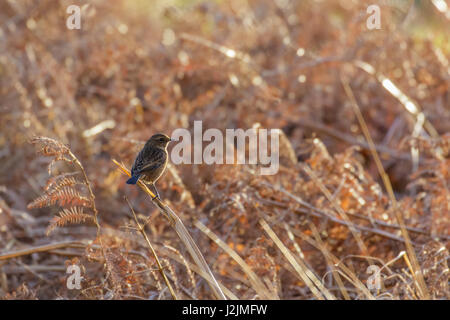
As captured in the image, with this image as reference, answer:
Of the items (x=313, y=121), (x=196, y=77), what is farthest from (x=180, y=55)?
(x=313, y=121)

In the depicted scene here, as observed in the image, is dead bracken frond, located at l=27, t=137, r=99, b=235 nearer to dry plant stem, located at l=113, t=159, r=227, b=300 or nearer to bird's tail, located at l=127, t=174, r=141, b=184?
dry plant stem, located at l=113, t=159, r=227, b=300

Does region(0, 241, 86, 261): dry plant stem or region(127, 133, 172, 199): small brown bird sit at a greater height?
region(127, 133, 172, 199): small brown bird

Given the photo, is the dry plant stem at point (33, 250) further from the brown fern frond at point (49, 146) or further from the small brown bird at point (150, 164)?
the brown fern frond at point (49, 146)

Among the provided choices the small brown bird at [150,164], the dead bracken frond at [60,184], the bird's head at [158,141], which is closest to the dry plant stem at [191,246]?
the dead bracken frond at [60,184]

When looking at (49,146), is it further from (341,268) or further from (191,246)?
(341,268)

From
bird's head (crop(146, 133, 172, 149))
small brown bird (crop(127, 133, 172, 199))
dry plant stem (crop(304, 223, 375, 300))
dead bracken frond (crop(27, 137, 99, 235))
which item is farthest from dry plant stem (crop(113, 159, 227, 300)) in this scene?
bird's head (crop(146, 133, 172, 149))

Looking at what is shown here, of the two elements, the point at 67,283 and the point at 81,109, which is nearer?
the point at 67,283

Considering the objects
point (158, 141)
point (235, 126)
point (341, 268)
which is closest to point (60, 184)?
point (158, 141)
